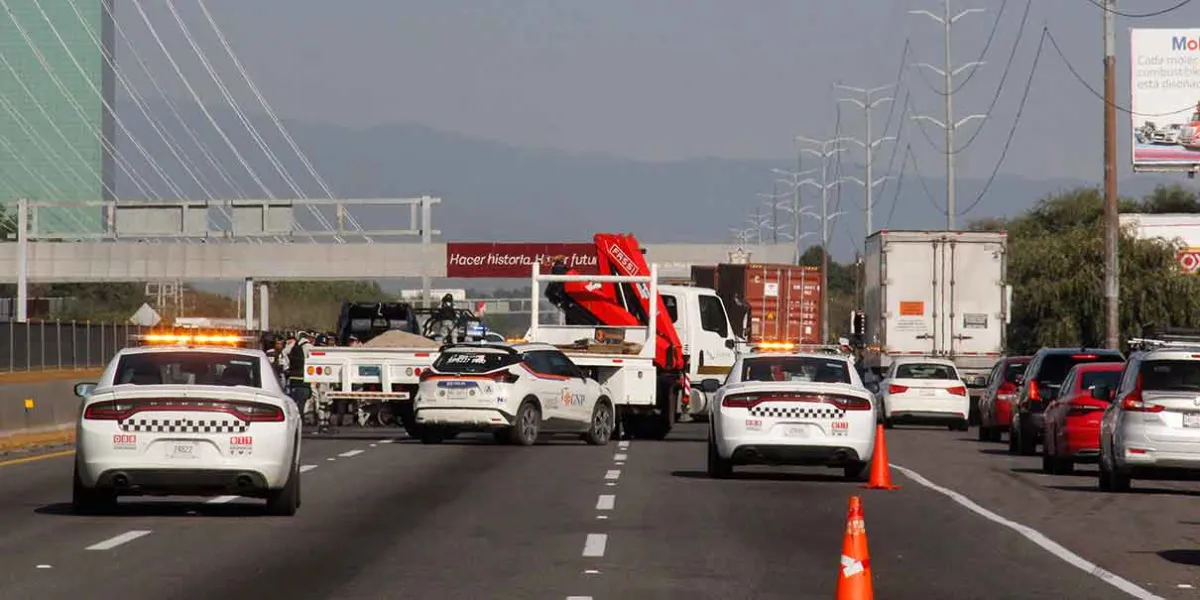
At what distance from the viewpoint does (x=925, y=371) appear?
4600 centimetres

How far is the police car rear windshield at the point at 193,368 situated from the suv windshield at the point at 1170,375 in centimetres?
1003

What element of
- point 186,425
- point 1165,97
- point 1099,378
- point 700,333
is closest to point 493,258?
point 1165,97

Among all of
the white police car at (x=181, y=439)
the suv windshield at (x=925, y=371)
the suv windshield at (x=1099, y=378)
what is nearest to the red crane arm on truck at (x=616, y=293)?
the suv windshield at (x=925, y=371)

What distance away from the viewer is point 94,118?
15412 cm

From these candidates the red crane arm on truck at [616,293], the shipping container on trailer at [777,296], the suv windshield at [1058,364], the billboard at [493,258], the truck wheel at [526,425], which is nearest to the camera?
the truck wheel at [526,425]

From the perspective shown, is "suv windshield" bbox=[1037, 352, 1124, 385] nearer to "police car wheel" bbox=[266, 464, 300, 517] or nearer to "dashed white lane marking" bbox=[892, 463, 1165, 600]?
"dashed white lane marking" bbox=[892, 463, 1165, 600]

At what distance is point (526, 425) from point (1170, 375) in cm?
1184

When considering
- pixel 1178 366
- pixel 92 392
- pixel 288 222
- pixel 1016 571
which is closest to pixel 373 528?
pixel 92 392

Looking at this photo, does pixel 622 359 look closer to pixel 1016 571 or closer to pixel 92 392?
pixel 92 392

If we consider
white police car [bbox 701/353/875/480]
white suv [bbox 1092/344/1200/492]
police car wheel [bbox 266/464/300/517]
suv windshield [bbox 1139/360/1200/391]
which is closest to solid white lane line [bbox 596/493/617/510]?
white police car [bbox 701/353/875/480]

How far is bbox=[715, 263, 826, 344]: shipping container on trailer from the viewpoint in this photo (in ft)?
174

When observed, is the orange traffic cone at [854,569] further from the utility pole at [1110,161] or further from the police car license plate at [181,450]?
the utility pole at [1110,161]

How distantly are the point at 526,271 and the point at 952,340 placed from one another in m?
48.0

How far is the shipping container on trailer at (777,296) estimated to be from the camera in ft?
174
